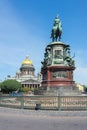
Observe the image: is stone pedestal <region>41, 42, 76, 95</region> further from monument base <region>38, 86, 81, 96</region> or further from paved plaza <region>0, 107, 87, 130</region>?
paved plaza <region>0, 107, 87, 130</region>

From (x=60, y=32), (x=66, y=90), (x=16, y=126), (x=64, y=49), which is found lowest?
(x=16, y=126)

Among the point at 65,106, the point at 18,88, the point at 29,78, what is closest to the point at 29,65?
the point at 29,78

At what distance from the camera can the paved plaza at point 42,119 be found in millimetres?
11148

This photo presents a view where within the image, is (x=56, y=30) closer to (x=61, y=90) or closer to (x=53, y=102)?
(x=61, y=90)

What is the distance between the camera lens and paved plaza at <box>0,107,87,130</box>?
11.1 m

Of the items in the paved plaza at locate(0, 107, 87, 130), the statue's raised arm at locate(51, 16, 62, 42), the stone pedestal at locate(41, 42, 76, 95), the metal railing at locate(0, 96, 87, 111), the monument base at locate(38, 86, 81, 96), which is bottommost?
the paved plaza at locate(0, 107, 87, 130)

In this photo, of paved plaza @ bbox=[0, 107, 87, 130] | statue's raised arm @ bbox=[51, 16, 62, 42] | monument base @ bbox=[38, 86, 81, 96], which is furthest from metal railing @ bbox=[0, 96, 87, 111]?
statue's raised arm @ bbox=[51, 16, 62, 42]

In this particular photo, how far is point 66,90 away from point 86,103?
12.0m

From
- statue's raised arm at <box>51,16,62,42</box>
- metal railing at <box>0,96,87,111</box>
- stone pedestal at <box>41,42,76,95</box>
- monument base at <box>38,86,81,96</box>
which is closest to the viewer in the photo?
A: metal railing at <box>0,96,87,111</box>

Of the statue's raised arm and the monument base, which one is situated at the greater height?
the statue's raised arm

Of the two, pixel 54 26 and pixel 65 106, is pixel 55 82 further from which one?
pixel 65 106

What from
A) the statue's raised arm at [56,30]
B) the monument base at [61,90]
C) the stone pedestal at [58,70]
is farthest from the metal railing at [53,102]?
the statue's raised arm at [56,30]

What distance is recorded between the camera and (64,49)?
32.4m

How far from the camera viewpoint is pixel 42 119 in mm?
14008
